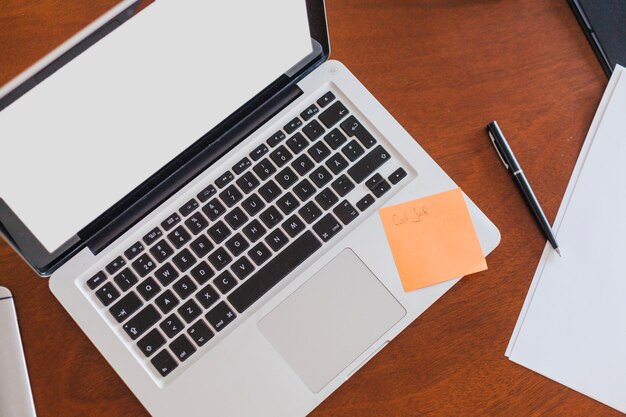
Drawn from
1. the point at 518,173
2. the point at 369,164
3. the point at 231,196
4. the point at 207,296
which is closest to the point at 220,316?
the point at 207,296

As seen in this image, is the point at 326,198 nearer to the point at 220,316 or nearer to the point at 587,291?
the point at 220,316

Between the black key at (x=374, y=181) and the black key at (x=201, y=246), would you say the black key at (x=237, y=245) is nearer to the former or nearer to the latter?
the black key at (x=201, y=246)

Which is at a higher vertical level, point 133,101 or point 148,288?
point 133,101

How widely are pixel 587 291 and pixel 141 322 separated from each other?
1.57 feet

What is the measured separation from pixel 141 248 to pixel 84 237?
0.19ft

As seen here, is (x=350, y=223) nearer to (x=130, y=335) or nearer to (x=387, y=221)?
(x=387, y=221)

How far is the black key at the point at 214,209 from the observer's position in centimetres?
61

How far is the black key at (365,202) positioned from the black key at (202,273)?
0.56 feet

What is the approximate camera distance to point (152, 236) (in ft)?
1.98

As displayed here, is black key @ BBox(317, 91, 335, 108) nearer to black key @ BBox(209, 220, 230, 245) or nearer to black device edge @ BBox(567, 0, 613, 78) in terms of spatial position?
black key @ BBox(209, 220, 230, 245)

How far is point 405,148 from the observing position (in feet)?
2.11

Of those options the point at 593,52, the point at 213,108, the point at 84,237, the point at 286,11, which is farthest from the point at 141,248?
the point at 593,52

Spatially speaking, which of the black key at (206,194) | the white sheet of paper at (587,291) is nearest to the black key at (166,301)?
the black key at (206,194)

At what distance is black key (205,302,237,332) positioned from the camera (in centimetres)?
58
